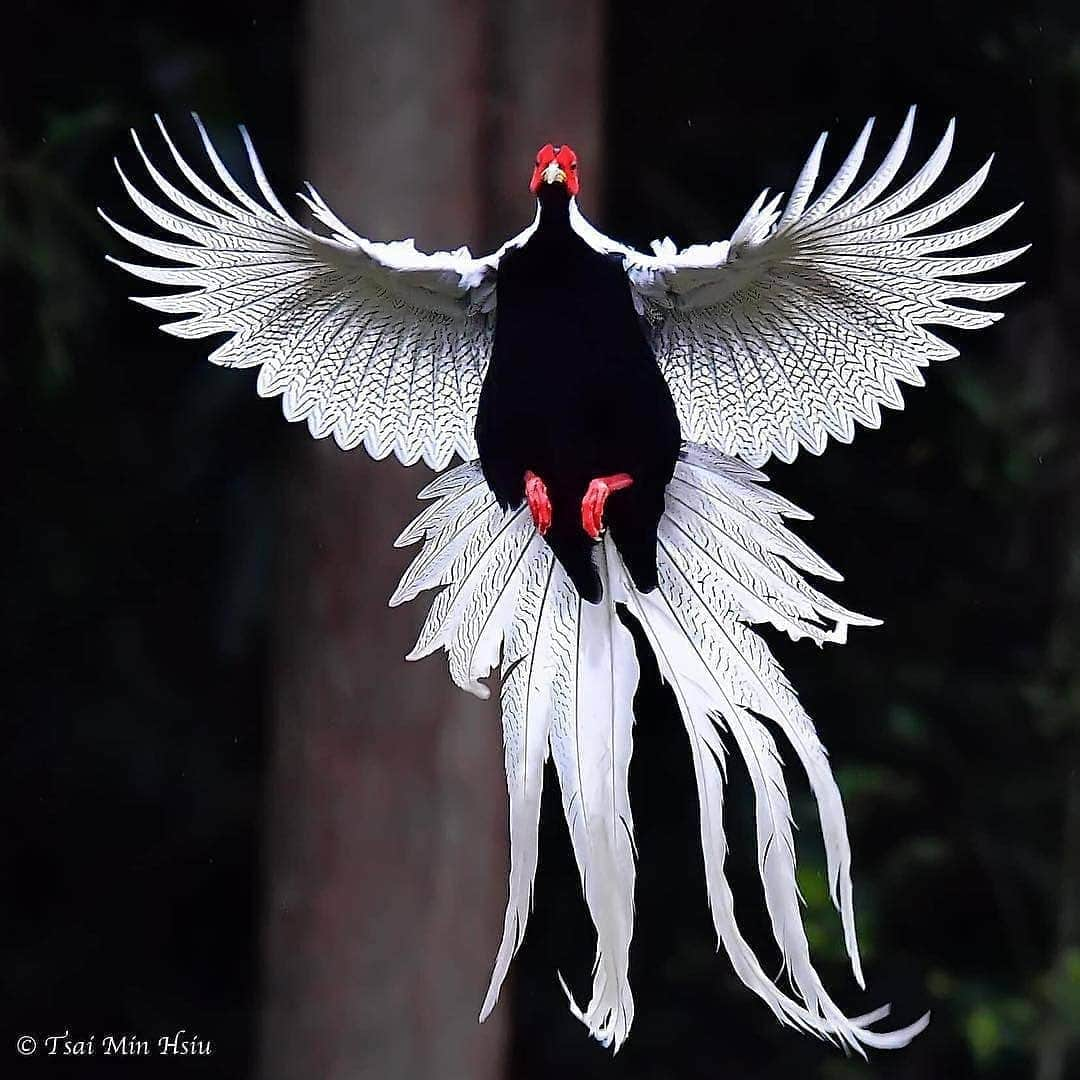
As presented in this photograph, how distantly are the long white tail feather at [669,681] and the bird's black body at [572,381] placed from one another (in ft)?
0.29

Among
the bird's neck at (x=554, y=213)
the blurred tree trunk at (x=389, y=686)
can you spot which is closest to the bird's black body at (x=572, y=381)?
the bird's neck at (x=554, y=213)

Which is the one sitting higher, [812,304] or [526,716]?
[812,304]

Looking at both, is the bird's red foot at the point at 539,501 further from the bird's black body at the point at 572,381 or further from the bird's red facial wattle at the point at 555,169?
the bird's red facial wattle at the point at 555,169

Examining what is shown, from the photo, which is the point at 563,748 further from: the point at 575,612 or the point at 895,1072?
the point at 895,1072

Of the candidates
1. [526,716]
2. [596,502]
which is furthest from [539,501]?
[526,716]

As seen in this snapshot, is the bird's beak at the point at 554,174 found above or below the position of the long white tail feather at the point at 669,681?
above

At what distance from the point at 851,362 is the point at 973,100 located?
1.05 m

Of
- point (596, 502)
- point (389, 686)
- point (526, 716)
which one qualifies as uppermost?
point (389, 686)

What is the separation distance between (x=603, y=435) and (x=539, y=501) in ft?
0.21

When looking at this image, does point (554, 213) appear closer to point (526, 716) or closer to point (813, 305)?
point (813, 305)

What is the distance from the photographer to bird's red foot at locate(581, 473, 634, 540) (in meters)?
1.10

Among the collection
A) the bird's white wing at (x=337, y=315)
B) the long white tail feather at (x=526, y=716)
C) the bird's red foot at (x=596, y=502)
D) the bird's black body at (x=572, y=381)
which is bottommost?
the long white tail feather at (x=526, y=716)

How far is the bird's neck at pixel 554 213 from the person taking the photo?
1.10 metres

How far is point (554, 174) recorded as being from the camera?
3.57 ft
